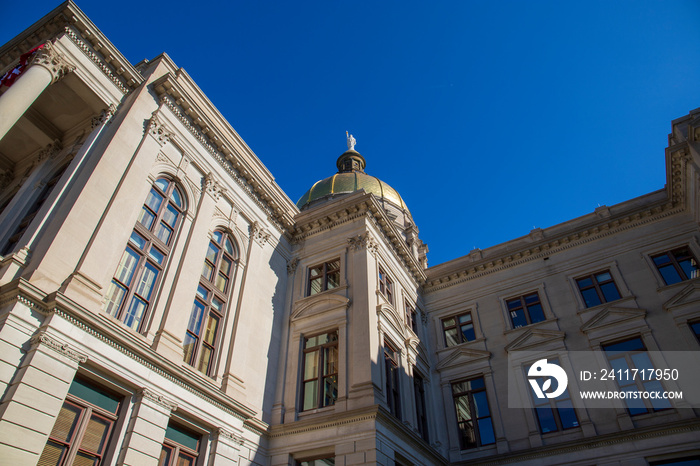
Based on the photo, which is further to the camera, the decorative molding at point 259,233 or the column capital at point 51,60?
the decorative molding at point 259,233

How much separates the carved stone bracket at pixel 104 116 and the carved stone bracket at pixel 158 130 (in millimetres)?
1343

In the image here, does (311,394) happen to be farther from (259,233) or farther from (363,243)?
(259,233)

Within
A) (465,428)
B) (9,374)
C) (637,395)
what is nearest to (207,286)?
(9,374)

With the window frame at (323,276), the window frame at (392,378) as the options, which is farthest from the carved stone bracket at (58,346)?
the window frame at (323,276)

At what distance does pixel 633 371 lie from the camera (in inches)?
789

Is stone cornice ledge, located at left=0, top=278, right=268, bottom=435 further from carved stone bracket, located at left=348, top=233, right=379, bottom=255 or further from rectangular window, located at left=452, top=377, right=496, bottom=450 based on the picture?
rectangular window, located at left=452, top=377, right=496, bottom=450

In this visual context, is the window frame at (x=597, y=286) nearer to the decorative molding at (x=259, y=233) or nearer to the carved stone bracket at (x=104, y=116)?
the decorative molding at (x=259, y=233)

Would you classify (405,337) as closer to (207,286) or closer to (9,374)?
(207,286)

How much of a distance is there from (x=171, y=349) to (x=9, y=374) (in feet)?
15.9

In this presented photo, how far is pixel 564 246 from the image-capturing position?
84.1 ft

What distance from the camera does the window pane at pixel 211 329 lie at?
17625 mm

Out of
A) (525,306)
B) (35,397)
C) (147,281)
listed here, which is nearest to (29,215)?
(147,281)

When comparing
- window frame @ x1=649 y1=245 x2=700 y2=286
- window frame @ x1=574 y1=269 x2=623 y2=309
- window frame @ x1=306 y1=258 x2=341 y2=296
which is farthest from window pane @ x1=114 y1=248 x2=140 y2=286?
window frame @ x1=649 y1=245 x2=700 y2=286

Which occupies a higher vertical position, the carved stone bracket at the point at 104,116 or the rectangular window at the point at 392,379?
the carved stone bracket at the point at 104,116
